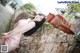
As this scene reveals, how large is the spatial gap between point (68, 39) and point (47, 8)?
32 cm

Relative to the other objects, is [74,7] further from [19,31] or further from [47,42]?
[19,31]

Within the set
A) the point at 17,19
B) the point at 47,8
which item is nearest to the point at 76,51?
the point at 47,8

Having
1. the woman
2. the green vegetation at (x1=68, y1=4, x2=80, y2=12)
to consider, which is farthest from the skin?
the green vegetation at (x1=68, y1=4, x2=80, y2=12)

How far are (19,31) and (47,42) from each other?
0.25 m

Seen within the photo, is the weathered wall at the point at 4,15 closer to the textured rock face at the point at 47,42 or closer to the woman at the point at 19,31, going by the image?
the woman at the point at 19,31

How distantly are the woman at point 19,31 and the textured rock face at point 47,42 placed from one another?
0.04 metres

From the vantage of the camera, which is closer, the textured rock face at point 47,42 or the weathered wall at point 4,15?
the textured rock face at point 47,42

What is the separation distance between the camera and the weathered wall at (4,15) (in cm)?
168

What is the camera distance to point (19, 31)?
5.36 ft

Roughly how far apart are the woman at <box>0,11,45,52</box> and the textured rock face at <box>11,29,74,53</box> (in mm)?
42

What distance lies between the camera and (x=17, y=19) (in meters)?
1.68

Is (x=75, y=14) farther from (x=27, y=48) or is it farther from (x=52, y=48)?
(x=27, y=48)

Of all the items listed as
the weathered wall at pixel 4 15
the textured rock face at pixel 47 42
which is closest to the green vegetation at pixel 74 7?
the textured rock face at pixel 47 42

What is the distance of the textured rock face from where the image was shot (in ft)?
5.16
